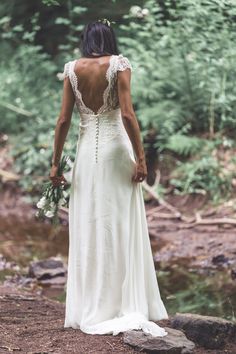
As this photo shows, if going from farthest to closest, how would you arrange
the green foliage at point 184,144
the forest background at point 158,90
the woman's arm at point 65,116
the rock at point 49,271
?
the green foliage at point 184,144 < the forest background at point 158,90 < the rock at point 49,271 < the woman's arm at point 65,116

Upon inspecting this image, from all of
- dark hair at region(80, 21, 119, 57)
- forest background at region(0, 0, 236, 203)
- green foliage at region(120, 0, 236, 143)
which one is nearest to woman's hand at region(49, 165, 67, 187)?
dark hair at region(80, 21, 119, 57)

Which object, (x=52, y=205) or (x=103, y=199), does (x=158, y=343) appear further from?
(x=52, y=205)

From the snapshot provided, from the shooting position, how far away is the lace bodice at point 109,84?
4668 millimetres

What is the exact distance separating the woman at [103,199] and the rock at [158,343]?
345 millimetres

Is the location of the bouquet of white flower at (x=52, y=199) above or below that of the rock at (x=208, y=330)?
above

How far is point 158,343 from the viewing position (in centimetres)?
423

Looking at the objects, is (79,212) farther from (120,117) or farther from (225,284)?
(225,284)

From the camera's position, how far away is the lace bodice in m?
4.67

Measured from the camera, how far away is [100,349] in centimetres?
427

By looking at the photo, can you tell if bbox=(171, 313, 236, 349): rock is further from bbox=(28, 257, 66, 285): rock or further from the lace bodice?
bbox=(28, 257, 66, 285): rock

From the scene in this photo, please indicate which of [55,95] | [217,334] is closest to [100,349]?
[217,334]

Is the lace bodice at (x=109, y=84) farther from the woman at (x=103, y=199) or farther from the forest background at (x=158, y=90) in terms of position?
the forest background at (x=158, y=90)

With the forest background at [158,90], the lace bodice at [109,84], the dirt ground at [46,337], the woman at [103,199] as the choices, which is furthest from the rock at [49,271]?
the lace bodice at [109,84]

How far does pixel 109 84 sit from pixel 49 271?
3693 mm
